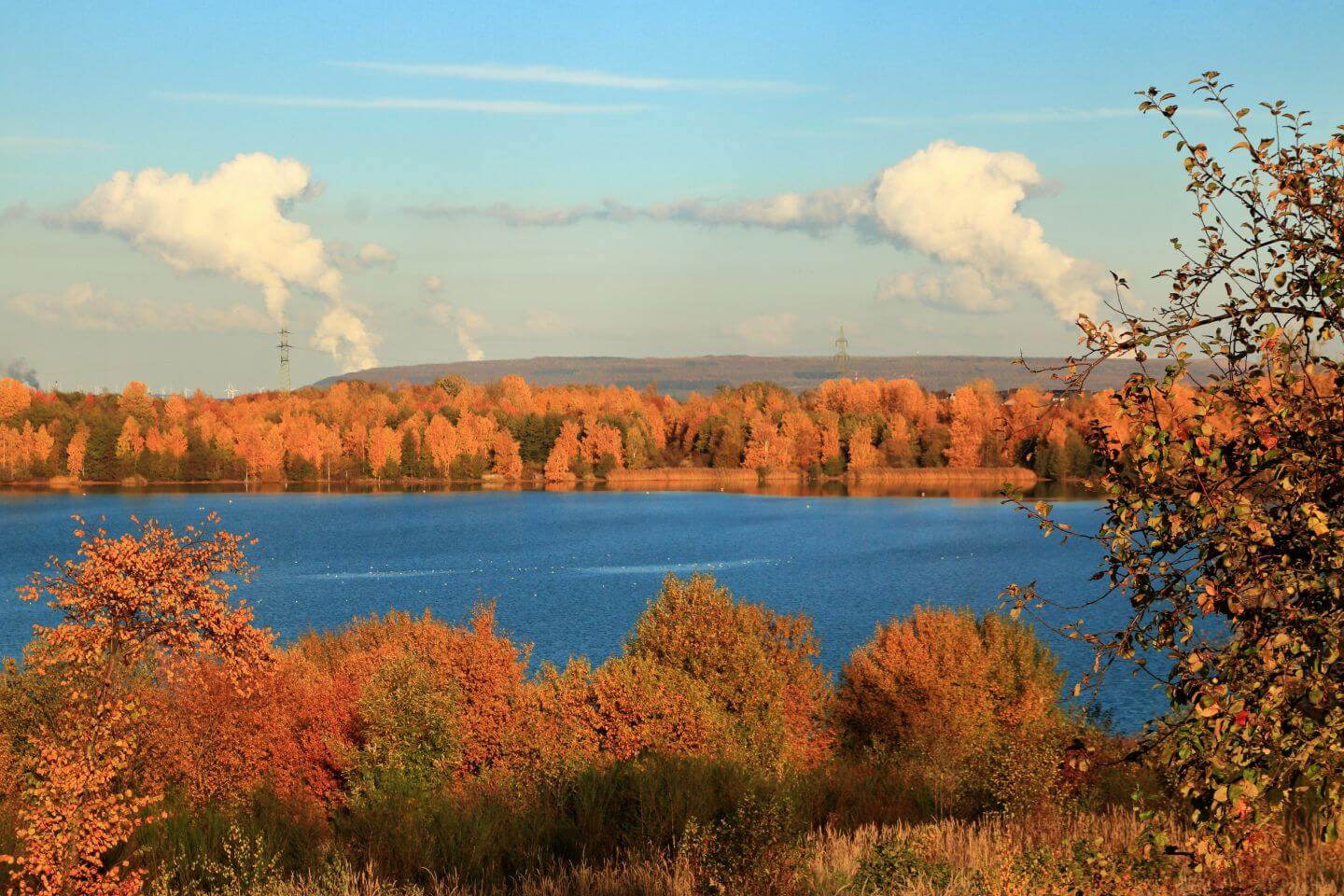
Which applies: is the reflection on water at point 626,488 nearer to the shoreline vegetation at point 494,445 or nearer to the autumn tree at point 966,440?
the shoreline vegetation at point 494,445

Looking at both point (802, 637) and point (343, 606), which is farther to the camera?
point (343, 606)

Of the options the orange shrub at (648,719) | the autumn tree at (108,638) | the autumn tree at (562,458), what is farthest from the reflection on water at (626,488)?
the autumn tree at (108,638)

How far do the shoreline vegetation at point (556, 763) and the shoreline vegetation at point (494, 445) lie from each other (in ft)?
417

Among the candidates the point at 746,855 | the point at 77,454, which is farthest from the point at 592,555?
the point at 77,454

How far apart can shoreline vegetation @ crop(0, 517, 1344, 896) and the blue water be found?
570 centimetres

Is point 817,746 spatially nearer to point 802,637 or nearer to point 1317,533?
point 802,637

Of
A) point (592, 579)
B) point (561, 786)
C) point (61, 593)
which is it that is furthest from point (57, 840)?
point (592, 579)

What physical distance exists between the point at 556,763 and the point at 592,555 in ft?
218

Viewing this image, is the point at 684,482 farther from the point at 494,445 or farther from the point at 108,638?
the point at 108,638

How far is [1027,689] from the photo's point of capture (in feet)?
103

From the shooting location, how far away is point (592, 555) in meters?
85.1

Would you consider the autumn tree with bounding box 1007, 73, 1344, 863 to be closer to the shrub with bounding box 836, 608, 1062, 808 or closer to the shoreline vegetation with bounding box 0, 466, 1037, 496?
the shrub with bounding box 836, 608, 1062, 808

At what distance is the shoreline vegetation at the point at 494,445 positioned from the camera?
15550 cm

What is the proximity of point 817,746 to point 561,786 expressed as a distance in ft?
43.7
